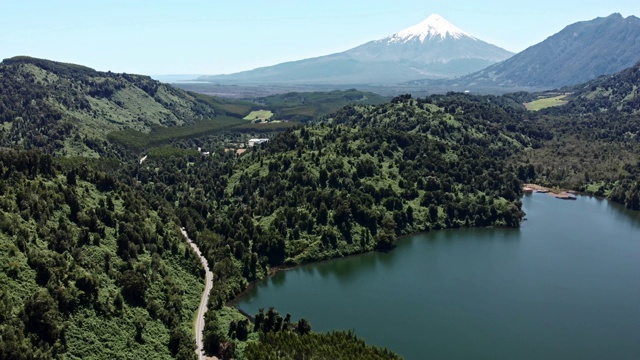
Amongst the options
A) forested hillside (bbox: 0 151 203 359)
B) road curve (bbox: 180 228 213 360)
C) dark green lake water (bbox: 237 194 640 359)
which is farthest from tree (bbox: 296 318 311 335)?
forested hillside (bbox: 0 151 203 359)

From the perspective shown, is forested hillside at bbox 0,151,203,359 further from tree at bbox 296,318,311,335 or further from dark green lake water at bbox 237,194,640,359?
dark green lake water at bbox 237,194,640,359

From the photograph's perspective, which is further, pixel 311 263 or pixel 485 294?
pixel 311 263

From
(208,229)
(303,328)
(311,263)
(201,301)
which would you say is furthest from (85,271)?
(311,263)

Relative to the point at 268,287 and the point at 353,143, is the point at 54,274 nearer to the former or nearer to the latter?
the point at 268,287

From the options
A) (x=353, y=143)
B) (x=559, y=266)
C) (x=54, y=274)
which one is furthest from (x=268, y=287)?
(x=353, y=143)

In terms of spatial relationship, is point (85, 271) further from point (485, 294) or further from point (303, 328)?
point (485, 294)

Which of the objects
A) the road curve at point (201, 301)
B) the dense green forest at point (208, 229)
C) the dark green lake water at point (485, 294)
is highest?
the dense green forest at point (208, 229)

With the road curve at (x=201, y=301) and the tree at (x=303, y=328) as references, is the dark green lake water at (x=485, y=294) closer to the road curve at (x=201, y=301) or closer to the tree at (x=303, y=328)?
the road curve at (x=201, y=301)

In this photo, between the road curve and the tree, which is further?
the tree

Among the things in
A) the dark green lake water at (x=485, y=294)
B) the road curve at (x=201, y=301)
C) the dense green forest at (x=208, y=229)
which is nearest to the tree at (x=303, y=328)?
the dense green forest at (x=208, y=229)
